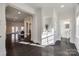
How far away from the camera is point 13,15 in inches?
85.2

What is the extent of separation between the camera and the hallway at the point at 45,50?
2.16 meters

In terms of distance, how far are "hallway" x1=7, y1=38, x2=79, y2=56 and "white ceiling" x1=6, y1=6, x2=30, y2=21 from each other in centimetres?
43

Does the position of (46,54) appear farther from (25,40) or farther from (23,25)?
(23,25)

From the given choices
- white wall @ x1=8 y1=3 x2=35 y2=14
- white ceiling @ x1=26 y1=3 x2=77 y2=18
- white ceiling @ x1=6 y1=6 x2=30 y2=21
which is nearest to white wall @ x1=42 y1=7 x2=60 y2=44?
white ceiling @ x1=26 y1=3 x2=77 y2=18

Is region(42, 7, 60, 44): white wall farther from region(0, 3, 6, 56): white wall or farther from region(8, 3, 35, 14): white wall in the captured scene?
region(0, 3, 6, 56): white wall

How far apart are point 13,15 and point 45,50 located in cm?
77

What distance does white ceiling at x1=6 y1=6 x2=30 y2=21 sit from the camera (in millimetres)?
2118

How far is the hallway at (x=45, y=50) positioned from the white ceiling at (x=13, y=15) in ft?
1.40

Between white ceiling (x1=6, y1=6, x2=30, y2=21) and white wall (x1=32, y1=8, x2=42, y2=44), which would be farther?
white wall (x1=32, y1=8, x2=42, y2=44)

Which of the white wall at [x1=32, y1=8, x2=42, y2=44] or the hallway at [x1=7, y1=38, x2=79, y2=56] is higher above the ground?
the white wall at [x1=32, y1=8, x2=42, y2=44]

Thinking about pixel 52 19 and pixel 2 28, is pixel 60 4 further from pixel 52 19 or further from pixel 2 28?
pixel 2 28

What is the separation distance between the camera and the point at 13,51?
2176mm

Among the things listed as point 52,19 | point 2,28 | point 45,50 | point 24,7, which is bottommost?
point 45,50

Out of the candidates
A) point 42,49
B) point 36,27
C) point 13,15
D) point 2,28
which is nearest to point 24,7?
point 13,15
